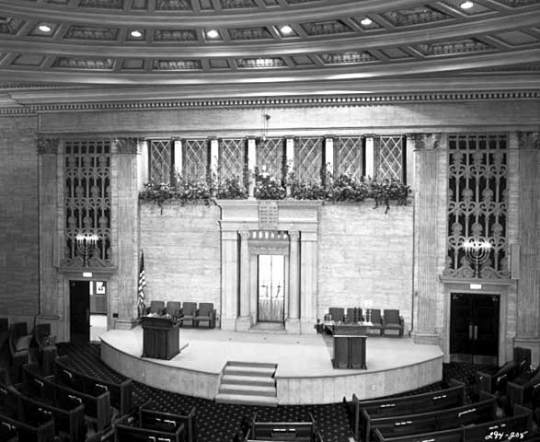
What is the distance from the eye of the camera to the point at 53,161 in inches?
679

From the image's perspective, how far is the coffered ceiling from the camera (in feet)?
38.0

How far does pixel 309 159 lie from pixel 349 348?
6736 mm

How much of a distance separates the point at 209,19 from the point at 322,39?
3.06 m

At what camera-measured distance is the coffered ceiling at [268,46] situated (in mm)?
11570

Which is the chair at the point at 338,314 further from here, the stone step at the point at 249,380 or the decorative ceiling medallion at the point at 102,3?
the decorative ceiling medallion at the point at 102,3

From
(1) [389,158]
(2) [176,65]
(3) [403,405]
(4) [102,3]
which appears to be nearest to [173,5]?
(4) [102,3]

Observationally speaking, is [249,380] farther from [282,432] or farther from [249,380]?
[282,432]

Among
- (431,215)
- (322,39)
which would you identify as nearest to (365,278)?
(431,215)

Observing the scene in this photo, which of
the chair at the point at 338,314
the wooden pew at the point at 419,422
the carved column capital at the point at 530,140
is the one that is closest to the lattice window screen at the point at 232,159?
the chair at the point at 338,314

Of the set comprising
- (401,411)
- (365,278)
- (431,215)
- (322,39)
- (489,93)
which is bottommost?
(401,411)

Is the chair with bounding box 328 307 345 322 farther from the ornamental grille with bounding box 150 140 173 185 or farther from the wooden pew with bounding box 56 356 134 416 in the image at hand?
the ornamental grille with bounding box 150 140 173 185

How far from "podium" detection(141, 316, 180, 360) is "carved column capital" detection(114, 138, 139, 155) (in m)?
6.22

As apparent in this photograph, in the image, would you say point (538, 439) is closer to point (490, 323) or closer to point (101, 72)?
point (490, 323)

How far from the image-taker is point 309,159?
54.8ft
